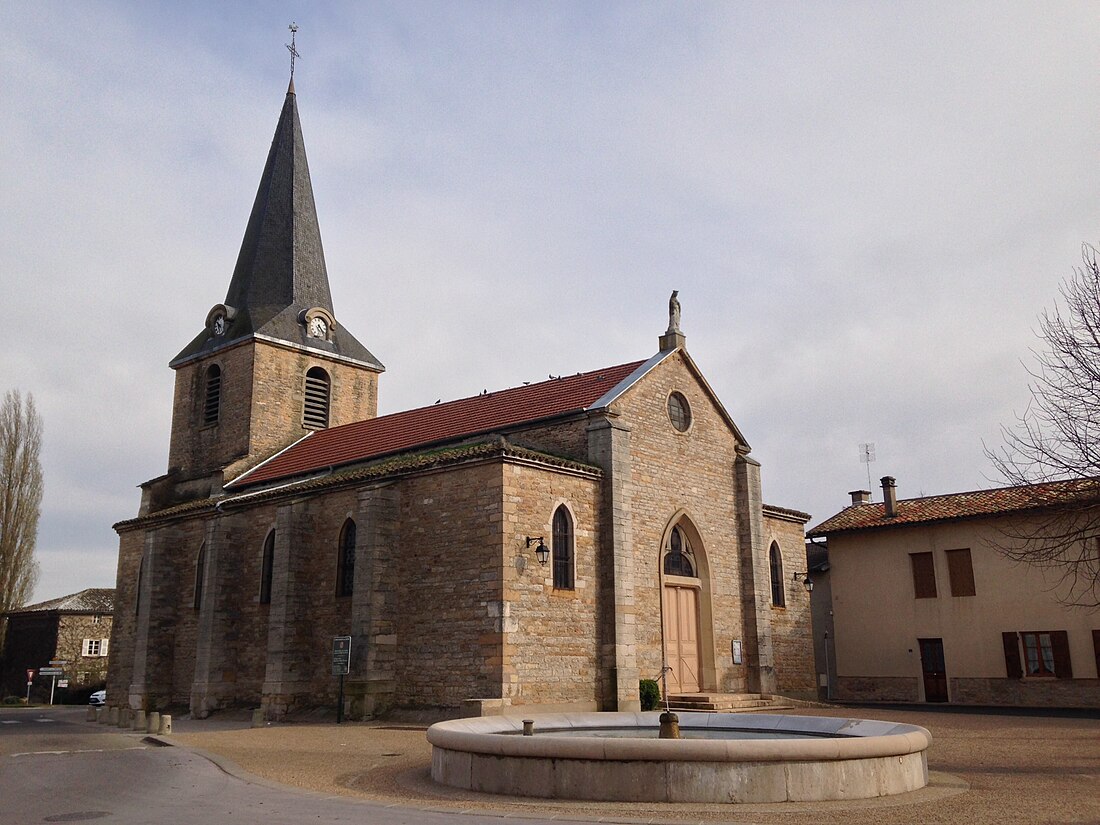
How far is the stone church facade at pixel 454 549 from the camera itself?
19344 mm

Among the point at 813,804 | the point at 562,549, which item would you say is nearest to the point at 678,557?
the point at 562,549

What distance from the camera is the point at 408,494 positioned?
21.0 meters

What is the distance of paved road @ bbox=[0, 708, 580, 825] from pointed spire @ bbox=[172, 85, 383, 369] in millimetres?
18714

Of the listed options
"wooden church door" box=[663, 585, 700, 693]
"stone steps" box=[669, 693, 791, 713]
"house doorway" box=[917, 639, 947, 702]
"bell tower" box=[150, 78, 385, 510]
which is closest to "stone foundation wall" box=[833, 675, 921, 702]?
"house doorway" box=[917, 639, 947, 702]

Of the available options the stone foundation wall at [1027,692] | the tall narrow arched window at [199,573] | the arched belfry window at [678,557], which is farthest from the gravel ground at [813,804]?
the tall narrow arched window at [199,573]

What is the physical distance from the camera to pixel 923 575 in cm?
2817

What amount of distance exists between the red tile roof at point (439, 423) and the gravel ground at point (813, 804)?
818 centimetres

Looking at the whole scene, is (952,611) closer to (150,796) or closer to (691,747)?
(691,747)

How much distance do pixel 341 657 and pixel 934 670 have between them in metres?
18.1

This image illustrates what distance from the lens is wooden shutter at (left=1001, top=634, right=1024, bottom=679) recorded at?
2580 centimetres

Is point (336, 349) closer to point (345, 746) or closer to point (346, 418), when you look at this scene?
point (346, 418)

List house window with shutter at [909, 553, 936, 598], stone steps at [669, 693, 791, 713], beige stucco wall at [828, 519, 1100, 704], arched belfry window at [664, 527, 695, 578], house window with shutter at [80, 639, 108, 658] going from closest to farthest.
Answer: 1. stone steps at [669, 693, 791, 713]
2. arched belfry window at [664, 527, 695, 578]
3. beige stucco wall at [828, 519, 1100, 704]
4. house window with shutter at [909, 553, 936, 598]
5. house window with shutter at [80, 639, 108, 658]

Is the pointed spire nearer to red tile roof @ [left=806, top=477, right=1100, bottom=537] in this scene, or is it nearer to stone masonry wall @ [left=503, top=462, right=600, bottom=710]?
stone masonry wall @ [left=503, top=462, right=600, bottom=710]

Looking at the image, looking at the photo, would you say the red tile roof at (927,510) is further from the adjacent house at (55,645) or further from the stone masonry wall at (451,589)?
the adjacent house at (55,645)
